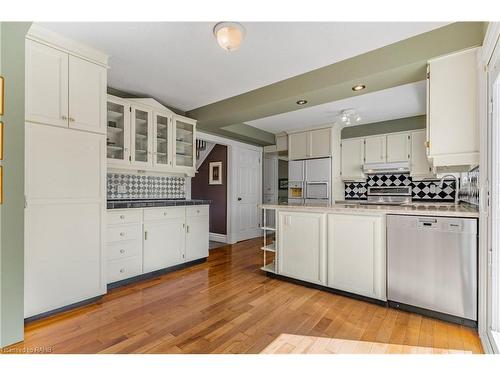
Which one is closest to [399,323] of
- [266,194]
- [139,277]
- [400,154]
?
[139,277]

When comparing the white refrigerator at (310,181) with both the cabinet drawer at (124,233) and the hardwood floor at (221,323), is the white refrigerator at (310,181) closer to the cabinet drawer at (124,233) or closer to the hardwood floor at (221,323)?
the hardwood floor at (221,323)

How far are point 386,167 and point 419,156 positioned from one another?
20.0 inches

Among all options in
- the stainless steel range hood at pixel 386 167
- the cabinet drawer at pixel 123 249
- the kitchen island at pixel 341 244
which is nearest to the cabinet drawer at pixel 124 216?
the cabinet drawer at pixel 123 249

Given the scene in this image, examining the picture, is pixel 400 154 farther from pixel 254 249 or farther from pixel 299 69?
pixel 254 249

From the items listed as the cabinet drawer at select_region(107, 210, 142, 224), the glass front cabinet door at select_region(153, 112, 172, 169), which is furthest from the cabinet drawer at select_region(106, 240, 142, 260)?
the glass front cabinet door at select_region(153, 112, 172, 169)

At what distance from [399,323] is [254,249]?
2748 mm

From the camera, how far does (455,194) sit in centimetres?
411

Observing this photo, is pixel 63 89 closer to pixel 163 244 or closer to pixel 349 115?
pixel 163 244

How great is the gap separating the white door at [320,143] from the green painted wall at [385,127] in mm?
658

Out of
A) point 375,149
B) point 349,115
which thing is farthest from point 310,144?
point 375,149
